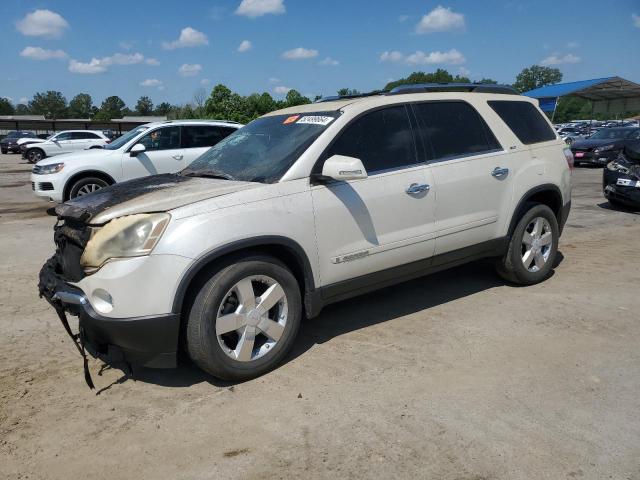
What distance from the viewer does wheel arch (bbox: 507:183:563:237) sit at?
499cm

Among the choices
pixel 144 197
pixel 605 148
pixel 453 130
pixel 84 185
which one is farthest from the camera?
pixel 605 148

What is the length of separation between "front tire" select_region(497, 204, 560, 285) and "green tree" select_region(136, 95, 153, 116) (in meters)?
113

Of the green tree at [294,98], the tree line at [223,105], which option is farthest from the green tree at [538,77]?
the green tree at [294,98]

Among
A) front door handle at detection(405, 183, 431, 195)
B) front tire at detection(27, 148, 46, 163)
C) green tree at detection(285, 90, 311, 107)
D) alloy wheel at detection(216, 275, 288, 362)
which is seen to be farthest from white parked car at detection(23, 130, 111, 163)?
alloy wheel at detection(216, 275, 288, 362)

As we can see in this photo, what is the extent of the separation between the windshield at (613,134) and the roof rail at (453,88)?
1516 cm

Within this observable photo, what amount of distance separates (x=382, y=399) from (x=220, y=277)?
123 centimetres

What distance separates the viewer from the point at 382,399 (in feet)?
10.6

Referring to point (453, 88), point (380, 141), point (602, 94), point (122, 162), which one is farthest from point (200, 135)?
point (602, 94)

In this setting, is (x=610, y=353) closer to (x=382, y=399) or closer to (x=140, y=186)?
(x=382, y=399)

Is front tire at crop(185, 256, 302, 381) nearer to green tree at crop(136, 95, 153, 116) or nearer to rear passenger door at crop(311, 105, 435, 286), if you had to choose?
rear passenger door at crop(311, 105, 435, 286)

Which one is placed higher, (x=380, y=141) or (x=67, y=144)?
(x=67, y=144)

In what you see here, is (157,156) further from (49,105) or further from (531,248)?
(49,105)

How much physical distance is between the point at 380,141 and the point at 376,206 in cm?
56

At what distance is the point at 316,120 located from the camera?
408 centimetres
